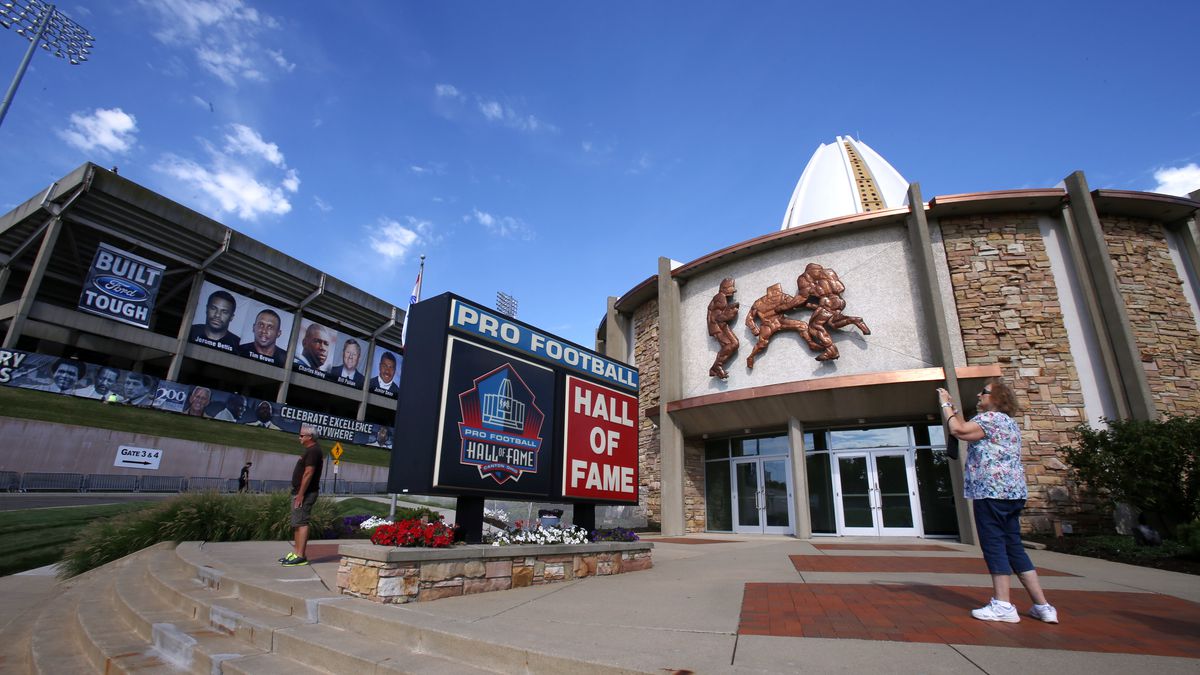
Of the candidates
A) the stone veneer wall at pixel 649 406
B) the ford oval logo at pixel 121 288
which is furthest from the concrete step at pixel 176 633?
the ford oval logo at pixel 121 288

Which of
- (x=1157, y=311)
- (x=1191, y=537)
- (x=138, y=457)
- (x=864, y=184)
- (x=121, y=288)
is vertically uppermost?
(x=864, y=184)

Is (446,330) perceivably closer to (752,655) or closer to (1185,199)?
(752,655)

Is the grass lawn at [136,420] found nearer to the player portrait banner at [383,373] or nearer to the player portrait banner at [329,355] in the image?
the player portrait banner at [329,355]

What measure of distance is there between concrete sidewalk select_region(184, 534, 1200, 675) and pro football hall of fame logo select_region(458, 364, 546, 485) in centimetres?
144

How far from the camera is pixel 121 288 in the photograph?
34875 millimetres

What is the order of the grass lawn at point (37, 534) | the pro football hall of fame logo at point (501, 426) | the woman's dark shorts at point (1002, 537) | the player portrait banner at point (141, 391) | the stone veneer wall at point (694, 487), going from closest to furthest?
the woman's dark shorts at point (1002, 537), the pro football hall of fame logo at point (501, 426), the grass lawn at point (37, 534), the stone veneer wall at point (694, 487), the player portrait banner at point (141, 391)

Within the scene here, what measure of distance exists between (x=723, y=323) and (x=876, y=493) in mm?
6489

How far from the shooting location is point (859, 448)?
15797 millimetres

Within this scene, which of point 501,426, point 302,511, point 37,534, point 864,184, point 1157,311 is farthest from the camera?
point 864,184

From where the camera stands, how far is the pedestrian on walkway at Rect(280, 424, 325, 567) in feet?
22.5

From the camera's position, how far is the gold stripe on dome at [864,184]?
21.1 meters

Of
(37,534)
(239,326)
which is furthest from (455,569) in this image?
(239,326)

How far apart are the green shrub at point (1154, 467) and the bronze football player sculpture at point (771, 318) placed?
684 centimetres

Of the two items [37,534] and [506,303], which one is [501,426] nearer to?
[37,534]
